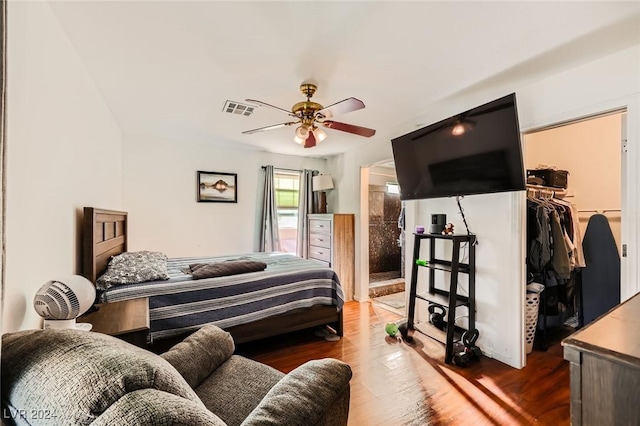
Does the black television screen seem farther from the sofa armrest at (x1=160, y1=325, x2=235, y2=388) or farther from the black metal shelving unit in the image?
the sofa armrest at (x1=160, y1=325, x2=235, y2=388)

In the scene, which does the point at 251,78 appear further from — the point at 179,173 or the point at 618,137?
the point at 618,137

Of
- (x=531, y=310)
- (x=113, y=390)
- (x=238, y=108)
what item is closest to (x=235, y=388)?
(x=113, y=390)

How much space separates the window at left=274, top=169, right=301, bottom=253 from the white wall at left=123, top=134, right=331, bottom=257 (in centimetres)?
37

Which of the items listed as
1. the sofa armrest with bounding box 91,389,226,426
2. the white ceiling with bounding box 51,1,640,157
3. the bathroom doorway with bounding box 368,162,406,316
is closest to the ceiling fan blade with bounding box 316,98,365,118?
the white ceiling with bounding box 51,1,640,157

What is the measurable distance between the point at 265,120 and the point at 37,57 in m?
1.94

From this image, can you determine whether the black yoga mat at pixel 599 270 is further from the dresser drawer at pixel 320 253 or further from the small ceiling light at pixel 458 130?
the dresser drawer at pixel 320 253

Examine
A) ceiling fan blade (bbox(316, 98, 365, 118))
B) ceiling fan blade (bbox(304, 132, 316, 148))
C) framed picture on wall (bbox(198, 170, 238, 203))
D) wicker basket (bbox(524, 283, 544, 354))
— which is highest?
ceiling fan blade (bbox(316, 98, 365, 118))

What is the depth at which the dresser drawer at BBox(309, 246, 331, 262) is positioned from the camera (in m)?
4.21

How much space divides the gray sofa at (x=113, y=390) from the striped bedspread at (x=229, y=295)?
3.96ft

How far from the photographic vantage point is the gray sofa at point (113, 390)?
56 centimetres

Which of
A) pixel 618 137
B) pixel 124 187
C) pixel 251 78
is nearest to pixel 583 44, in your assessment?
pixel 618 137

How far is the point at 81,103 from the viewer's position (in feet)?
6.24

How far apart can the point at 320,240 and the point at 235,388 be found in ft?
10.6

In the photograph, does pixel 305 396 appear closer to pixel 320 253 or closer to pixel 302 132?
pixel 302 132
